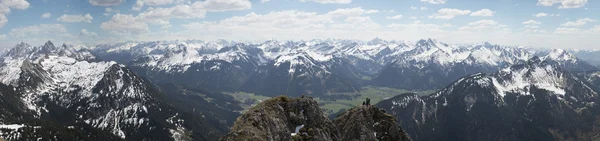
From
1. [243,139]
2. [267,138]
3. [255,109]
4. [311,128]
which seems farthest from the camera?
[311,128]

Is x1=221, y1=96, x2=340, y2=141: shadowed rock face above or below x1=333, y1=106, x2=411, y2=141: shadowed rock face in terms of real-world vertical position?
above

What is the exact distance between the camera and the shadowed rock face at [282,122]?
81.7m

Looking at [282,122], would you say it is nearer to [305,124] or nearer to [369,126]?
[305,124]

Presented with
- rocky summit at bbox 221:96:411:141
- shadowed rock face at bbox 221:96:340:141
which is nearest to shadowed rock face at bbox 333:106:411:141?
rocky summit at bbox 221:96:411:141

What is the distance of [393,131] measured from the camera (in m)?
115

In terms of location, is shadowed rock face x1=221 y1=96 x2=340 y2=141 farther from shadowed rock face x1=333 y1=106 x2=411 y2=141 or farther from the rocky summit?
shadowed rock face x1=333 y1=106 x2=411 y2=141

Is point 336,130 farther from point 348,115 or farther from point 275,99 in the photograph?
point 275,99

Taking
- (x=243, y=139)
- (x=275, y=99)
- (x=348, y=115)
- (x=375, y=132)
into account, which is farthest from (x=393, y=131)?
(x=243, y=139)

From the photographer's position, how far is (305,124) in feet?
327

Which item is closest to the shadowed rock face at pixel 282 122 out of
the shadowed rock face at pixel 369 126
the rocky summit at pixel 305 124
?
the rocky summit at pixel 305 124

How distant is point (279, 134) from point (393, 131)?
135 feet

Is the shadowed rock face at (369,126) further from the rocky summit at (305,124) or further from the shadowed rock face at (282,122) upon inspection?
the shadowed rock face at (282,122)

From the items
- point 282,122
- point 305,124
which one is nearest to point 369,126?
point 305,124

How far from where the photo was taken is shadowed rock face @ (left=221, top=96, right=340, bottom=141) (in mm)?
81675
